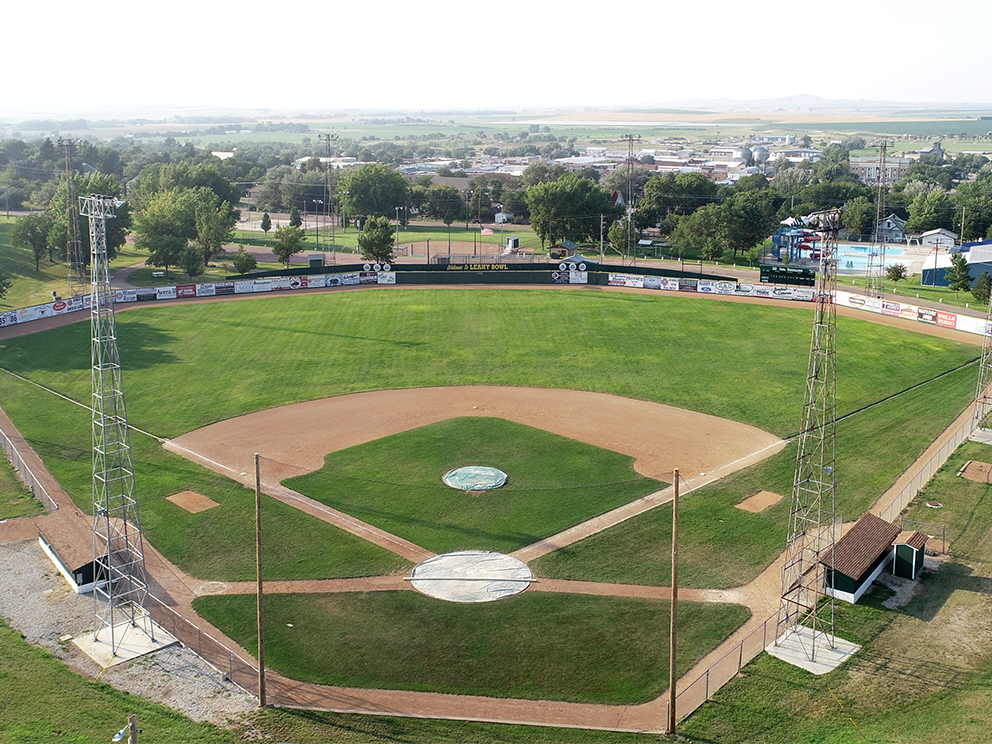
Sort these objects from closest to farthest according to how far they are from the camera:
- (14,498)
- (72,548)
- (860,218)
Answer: (72,548), (14,498), (860,218)

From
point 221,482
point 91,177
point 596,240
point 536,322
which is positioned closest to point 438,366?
A: point 536,322

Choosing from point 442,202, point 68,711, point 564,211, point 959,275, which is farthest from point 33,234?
point 959,275

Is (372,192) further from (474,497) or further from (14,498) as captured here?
(474,497)

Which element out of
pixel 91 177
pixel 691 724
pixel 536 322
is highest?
pixel 91 177

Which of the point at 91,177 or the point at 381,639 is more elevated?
the point at 91,177

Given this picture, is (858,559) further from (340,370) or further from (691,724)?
(340,370)

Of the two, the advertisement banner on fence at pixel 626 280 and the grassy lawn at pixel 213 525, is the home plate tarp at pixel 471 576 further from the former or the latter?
the advertisement banner on fence at pixel 626 280
